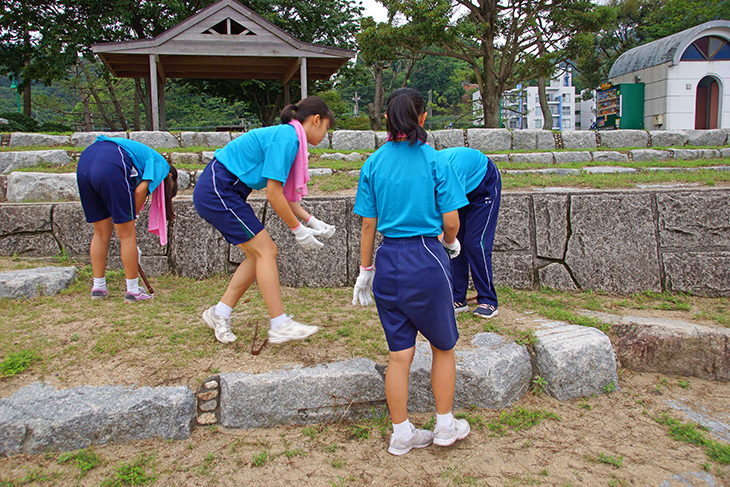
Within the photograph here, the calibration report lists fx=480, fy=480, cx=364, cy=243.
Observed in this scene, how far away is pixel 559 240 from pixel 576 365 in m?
1.69

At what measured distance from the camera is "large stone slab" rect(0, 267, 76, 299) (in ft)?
11.1

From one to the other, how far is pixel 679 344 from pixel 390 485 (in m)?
2.24

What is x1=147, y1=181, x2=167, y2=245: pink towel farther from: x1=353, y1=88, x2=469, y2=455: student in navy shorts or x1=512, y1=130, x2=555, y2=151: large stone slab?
x1=512, y1=130, x2=555, y2=151: large stone slab

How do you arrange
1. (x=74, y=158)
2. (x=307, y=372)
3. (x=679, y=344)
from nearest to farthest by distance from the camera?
(x=307, y=372)
(x=679, y=344)
(x=74, y=158)

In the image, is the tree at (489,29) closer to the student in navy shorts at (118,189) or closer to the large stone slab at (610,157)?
the large stone slab at (610,157)

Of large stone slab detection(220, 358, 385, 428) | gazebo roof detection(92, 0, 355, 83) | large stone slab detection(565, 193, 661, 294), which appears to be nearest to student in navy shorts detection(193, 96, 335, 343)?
large stone slab detection(220, 358, 385, 428)

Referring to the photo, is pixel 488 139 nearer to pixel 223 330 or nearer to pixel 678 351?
pixel 678 351

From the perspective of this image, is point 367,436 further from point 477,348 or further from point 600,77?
point 600,77

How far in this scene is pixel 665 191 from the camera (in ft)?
13.8

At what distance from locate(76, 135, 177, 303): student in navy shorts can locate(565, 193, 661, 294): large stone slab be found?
344cm

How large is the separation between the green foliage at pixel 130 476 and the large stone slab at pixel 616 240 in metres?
3.61

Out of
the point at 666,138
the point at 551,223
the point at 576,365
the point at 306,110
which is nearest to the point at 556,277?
the point at 551,223

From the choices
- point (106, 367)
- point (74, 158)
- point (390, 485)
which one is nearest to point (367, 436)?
point (390, 485)

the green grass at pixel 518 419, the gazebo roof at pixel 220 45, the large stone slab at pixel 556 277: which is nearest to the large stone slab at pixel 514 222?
the large stone slab at pixel 556 277
